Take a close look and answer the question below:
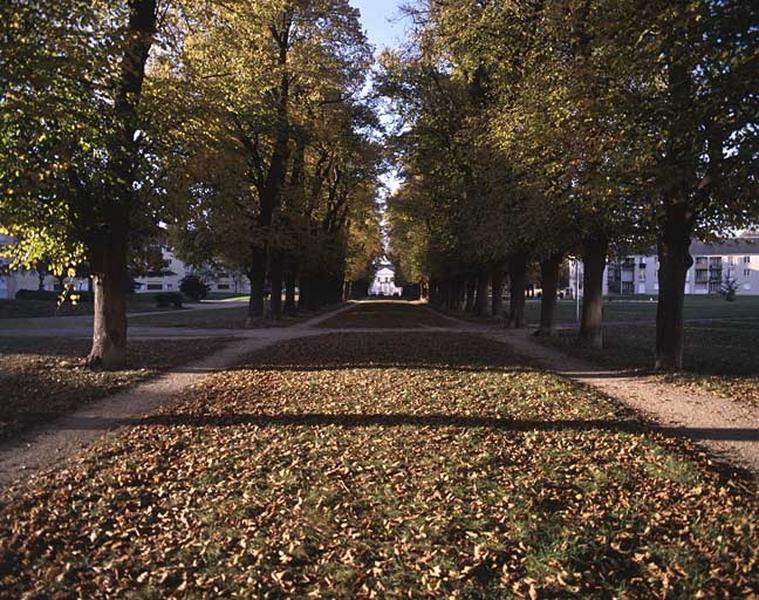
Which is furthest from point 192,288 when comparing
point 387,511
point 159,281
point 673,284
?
point 387,511

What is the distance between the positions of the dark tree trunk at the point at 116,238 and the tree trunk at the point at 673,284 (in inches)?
397

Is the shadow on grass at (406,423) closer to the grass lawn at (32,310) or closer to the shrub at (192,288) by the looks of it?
the grass lawn at (32,310)

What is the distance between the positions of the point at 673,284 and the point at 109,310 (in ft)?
35.7

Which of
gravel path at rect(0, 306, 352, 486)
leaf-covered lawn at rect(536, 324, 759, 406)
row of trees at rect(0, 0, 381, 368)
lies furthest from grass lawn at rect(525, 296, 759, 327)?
gravel path at rect(0, 306, 352, 486)

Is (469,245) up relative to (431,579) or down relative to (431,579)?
up

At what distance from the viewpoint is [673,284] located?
13.4 metres

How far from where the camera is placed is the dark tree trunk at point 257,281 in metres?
28.1

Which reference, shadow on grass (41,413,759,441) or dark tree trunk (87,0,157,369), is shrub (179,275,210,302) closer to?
dark tree trunk (87,0,157,369)

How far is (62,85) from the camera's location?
31.1ft

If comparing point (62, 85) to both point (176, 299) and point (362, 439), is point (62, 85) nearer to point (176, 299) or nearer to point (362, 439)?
point (362, 439)

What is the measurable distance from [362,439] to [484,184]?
47.8ft

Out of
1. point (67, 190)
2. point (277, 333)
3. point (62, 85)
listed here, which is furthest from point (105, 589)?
point (277, 333)

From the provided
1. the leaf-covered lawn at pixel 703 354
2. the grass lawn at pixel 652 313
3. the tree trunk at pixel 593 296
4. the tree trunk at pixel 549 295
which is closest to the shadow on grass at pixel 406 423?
the leaf-covered lawn at pixel 703 354

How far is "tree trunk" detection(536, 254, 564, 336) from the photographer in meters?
23.1
